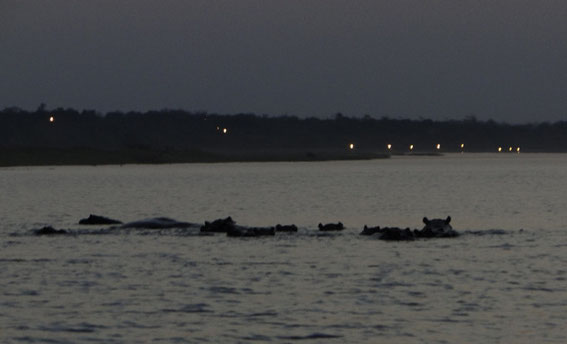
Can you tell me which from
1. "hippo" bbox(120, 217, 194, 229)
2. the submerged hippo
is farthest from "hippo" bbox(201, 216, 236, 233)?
the submerged hippo

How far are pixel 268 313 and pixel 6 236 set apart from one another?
27.6 metres

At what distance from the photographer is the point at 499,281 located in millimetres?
33156

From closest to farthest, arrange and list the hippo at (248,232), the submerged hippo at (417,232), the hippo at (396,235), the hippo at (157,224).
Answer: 1. the hippo at (396,235)
2. the submerged hippo at (417,232)
3. the hippo at (248,232)
4. the hippo at (157,224)

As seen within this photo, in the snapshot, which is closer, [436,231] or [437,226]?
[436,231]

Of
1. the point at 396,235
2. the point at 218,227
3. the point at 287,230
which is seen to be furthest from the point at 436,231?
the point at 218,227

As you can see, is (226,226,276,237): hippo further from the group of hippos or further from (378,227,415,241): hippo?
(378,227,415,241): hippo

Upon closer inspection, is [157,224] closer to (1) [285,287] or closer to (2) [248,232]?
(2) [248,232]

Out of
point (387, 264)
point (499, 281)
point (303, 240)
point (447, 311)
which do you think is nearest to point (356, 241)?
point (303, 240)

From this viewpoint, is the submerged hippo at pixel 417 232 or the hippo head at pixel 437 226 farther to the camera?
the hippo head at pixel 437 226

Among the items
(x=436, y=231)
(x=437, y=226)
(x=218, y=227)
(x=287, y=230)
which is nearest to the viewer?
(x=436, y=231)

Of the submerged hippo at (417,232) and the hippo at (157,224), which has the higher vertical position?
the submerged hippo at (417,232)


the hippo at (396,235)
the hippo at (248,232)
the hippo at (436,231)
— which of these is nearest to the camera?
the hippo at (396,235)

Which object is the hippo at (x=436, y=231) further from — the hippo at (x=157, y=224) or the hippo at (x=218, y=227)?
the hippo at (x=157, y=224)

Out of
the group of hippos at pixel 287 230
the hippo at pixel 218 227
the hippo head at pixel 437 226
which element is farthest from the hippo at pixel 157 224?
the hippo head at pixel 437 226
